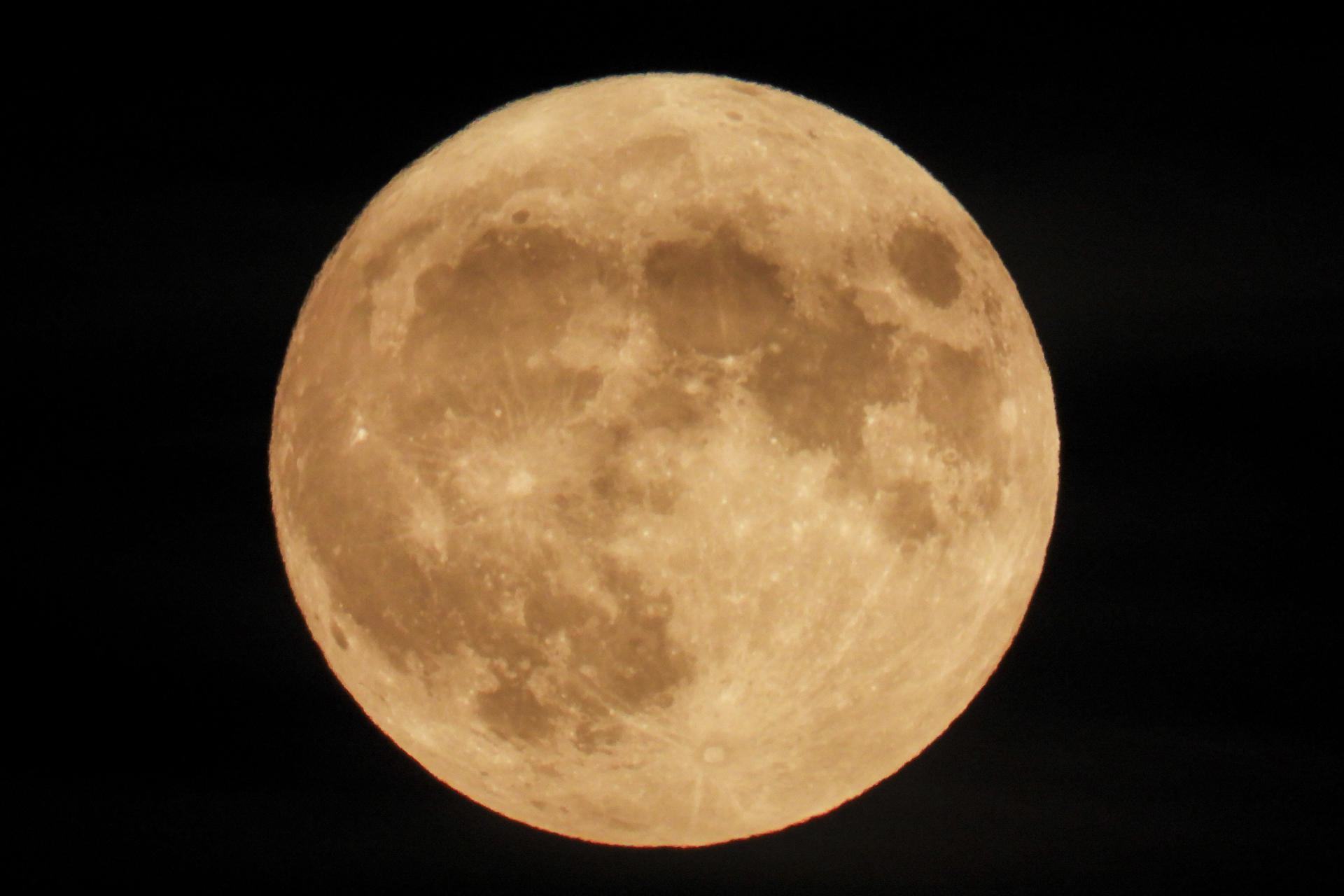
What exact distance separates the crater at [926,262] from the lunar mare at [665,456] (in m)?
0.01

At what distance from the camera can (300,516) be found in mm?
3135

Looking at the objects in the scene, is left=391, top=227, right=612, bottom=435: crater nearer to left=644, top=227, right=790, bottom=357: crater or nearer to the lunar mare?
the lunar mare

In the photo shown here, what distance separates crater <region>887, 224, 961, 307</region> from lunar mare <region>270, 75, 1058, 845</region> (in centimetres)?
1

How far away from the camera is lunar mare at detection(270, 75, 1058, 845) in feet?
8.71

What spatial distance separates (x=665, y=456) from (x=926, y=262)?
0.93m

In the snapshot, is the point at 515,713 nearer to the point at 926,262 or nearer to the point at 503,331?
the point at 503,331

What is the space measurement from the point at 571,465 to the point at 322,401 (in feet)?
2.64

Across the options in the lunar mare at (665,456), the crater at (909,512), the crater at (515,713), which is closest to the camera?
the lunar mare at (665,456)

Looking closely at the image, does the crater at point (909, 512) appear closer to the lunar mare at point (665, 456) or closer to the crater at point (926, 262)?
the lunar mare at point (665, 456)

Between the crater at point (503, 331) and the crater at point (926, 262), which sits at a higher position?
the crater at point (926, 262)

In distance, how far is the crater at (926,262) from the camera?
116 inches

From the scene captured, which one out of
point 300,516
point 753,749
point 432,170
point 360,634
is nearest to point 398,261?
point 432,170

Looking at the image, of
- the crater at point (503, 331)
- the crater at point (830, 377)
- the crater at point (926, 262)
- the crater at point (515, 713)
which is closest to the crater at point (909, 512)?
the crater at point (830, 377)

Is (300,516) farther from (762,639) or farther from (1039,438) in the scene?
(1039,438)
